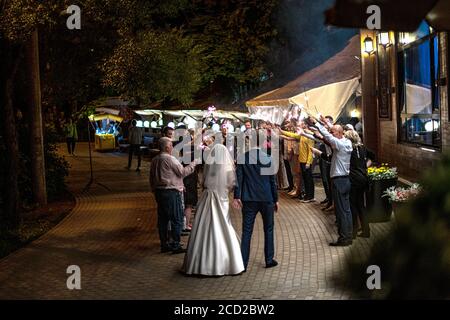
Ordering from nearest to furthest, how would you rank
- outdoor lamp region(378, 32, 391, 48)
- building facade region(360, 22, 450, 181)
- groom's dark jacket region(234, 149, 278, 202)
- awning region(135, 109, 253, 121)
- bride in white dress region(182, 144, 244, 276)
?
1. bride in white dress region(182, 144, 244, 276)
2. groom's dark jacket region(234, 149, 278, 202)
3. building facade region(360, 22, 450, 181)
4. outdoor lamp region(378, 32, 391, 48)
5. awning region(135, 109, 253, 121)

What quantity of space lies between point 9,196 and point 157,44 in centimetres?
762

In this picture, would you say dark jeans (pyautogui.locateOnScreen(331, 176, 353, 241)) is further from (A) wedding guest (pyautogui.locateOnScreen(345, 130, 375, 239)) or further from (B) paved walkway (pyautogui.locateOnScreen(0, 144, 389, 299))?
(B) paved walkway (pyautogui.locateOnScreen(0, 144, 389, 299))

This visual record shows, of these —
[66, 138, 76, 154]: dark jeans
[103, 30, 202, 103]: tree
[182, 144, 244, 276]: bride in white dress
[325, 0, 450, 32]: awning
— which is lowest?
[182, 144, 244, 276]: bride in white dress

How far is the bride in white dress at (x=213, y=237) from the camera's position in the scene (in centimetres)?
839

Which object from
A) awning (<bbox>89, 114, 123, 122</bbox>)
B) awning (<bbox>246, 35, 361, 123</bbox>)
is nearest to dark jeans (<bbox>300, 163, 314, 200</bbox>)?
awning (<bbox>246, 35, 361, 123</bbox>)

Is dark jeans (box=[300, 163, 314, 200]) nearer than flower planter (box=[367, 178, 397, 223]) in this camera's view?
No

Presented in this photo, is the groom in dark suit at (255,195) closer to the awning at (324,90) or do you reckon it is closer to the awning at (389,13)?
the awning at (389,13)

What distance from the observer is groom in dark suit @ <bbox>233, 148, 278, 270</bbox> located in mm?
8656

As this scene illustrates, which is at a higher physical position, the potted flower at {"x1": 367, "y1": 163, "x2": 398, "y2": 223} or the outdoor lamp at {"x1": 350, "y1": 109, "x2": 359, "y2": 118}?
the outdoor lamp at {"x1": 350, "y1": 109, "x2": 359, "y2": 118}

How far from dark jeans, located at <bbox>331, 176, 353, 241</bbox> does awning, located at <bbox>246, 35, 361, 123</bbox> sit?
7.71 m

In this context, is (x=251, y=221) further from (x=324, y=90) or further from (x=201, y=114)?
(x=201, y=114)

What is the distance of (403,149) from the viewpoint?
1440 cm
